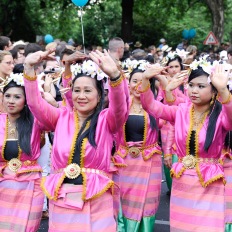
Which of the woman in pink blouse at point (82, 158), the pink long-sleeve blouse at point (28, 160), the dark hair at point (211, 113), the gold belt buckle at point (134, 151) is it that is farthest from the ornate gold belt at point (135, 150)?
the woman in pink blouse at point (82, 158)

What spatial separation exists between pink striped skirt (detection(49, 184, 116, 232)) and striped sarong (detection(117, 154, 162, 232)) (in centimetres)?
177

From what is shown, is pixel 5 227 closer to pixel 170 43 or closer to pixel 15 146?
pixel 15 146

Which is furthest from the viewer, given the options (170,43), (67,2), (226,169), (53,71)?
(170,43)

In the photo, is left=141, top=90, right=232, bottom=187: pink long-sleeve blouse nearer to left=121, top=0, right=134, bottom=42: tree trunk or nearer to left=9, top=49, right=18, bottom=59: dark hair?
left=9, top=49, right=18, bottom=59: dark hair

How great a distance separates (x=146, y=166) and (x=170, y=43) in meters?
28.5

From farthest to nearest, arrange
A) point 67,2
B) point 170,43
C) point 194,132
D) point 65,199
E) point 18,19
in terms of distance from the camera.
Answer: point 170,43 < point 18,19 < point 67,2 < point 194,132 < point 65,199

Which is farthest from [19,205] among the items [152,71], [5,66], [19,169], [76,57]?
[5,66]

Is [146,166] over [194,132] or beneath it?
beneath

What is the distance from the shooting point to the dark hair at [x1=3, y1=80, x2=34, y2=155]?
490 centimetres

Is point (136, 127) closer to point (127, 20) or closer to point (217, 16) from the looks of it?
point (217, 16)

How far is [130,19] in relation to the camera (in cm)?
2317

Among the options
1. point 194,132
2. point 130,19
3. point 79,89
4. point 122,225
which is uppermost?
point 130,19

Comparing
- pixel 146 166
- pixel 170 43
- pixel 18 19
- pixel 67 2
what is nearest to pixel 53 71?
pixel 146 166

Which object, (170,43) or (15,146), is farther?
(170,43)
